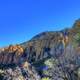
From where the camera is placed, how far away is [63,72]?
44.0 m

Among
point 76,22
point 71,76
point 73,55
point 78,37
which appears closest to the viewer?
point 78,37

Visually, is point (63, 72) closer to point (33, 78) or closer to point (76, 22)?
point (76, 22)

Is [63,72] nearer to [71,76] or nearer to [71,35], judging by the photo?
[71,76]

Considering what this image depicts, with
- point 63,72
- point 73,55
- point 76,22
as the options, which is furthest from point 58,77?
point 76,22

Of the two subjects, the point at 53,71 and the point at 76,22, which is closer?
the point at 76,22

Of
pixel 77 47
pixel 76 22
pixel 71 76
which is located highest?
pixel 76 22

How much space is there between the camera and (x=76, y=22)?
126ft

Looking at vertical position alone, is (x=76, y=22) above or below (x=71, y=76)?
above

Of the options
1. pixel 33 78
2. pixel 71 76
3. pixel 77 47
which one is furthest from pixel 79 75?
pixel 33 78

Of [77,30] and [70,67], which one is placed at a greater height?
[77,30]

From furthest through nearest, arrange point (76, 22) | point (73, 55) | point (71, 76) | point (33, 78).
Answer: point (33, 78), point (73, 55), point (71, 76), point (76, 22)

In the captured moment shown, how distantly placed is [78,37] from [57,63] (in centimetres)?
900

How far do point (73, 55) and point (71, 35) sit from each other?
9.83 metres

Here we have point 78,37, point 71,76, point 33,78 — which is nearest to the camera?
point 78,37
